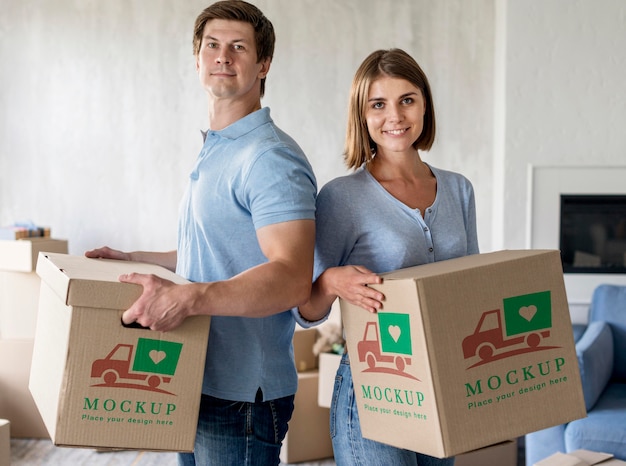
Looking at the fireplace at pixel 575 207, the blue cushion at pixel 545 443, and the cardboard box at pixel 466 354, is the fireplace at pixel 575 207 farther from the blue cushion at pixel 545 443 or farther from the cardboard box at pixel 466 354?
the cardboard box at pixel 466 354

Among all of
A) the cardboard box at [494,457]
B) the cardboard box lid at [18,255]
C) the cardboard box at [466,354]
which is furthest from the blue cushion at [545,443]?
the cardboard box lid at [18,255]

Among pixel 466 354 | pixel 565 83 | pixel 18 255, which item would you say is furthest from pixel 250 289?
pixel 565 83

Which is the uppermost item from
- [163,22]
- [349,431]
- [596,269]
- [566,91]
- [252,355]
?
[163,22]

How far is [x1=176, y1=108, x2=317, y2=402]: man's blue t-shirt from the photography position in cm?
125

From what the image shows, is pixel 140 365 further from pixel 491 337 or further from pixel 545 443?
pixel 545 443

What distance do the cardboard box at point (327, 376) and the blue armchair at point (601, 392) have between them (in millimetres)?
807

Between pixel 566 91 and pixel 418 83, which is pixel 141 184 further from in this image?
pixel 418 83

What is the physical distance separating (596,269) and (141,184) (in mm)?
2423

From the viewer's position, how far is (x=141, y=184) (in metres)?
4.17

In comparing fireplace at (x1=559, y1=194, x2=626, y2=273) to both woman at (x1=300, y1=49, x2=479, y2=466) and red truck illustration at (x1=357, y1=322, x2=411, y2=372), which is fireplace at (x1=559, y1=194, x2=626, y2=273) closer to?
woman at (x1=300, y1=49, x2=479, y2=466)

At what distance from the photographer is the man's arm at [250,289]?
1.14 meters

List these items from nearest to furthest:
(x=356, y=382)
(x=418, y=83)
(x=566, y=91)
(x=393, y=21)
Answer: (x=356, y=382), (x=418, y=83), (x=566, y=91), (x=393, y=21)

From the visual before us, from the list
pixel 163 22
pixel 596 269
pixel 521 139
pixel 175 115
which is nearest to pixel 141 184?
pixel 175 115

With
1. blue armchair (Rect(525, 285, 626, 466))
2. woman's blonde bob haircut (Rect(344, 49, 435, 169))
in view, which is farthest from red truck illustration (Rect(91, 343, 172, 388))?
blue armchair (Rect(525, 285, 626, 466))
